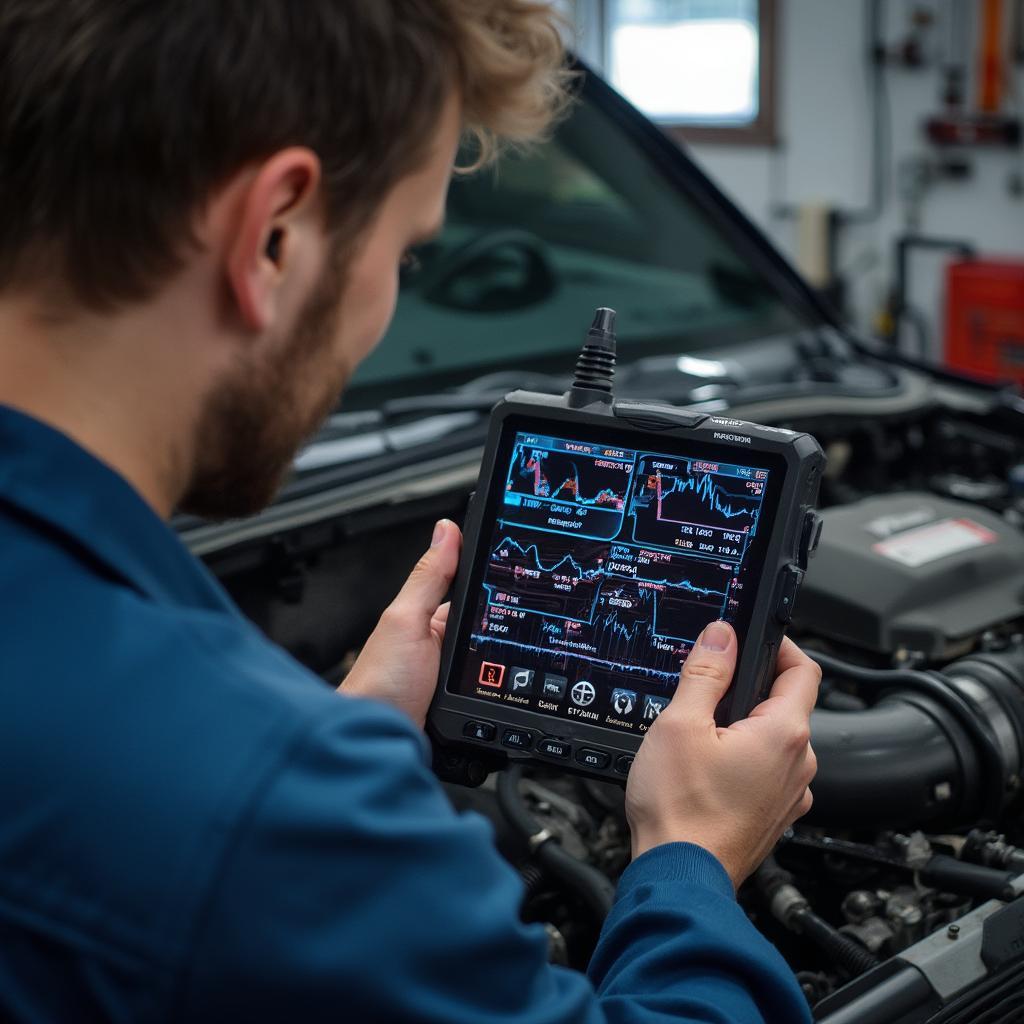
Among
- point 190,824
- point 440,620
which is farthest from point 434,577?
point 190,824

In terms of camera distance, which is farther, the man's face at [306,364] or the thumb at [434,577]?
the thumb at [434,577]

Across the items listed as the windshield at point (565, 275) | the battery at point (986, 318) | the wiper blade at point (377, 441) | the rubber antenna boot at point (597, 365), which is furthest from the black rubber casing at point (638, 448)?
the battery at point (986, 318)

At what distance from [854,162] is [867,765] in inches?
207

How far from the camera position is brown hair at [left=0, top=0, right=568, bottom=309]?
625 mm

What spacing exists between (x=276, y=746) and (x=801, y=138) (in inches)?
240

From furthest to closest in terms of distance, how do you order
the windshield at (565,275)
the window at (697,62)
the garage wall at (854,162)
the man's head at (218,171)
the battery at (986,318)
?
the window at (697,62) < the garage wall at (854,162) < the battery at (986,318) < the windshield at (565,275) < the man's head at (218,171)

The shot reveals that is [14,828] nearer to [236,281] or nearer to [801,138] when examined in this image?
[236,281]

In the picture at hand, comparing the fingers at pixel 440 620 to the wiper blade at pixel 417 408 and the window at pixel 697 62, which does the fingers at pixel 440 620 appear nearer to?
the wiper blade at pixel 417 408

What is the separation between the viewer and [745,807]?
0.86 m

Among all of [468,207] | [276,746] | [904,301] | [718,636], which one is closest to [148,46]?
[276,746]

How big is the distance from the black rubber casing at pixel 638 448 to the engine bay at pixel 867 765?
0.18 feet

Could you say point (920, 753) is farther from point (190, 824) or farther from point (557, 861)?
point (190, 824)

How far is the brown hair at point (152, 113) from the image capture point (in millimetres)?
625

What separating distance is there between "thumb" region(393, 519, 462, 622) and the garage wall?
15.9 feet
